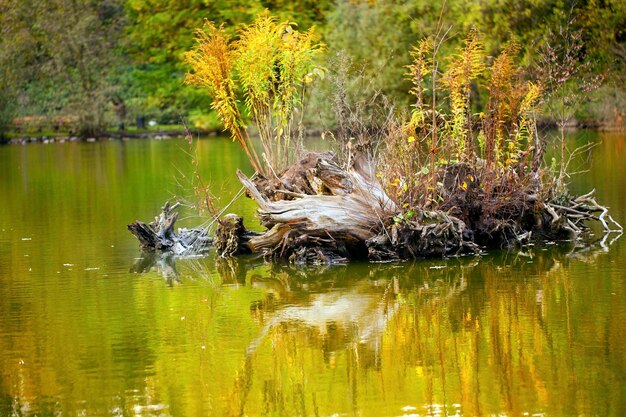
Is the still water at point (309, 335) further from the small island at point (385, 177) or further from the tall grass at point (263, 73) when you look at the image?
the tall grass at point (263, 73)

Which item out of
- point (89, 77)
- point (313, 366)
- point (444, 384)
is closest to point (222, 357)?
point (313, 366)

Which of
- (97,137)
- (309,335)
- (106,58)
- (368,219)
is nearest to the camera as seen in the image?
(309,335)

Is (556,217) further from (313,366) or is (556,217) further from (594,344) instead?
(313,366)

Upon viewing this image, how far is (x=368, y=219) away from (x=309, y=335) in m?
3.84

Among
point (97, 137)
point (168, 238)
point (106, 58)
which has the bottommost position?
point (168, 238)

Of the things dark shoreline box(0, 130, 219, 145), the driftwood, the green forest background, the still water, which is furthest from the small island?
dark shoreline box(0, 130, 219, 145)

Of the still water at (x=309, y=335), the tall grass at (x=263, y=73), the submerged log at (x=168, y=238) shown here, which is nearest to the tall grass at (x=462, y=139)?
the still water at (x=309, y=335)

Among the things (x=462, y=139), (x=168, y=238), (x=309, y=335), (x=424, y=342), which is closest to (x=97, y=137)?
(x=168, y=238)

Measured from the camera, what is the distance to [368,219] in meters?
12.7

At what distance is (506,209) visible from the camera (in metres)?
13.5

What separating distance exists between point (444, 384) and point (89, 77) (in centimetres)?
4761

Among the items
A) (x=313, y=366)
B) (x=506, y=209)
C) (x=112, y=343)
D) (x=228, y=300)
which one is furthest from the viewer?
(x=506, y=209)

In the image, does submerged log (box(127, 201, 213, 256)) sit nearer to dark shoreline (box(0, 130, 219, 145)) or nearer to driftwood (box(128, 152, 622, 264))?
driftwood (box(128, 152, 622, 264))

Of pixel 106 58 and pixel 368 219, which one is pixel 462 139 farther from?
pixel 106 58
